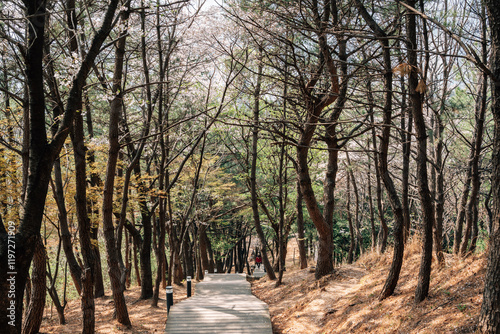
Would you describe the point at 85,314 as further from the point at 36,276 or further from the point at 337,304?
the point at 337,304

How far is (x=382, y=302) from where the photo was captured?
6812mm

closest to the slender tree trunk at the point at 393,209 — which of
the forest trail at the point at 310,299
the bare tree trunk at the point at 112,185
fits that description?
the forest trail at the point at 310,299

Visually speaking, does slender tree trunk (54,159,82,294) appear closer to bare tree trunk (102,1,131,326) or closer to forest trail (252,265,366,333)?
bare tree trunk (102,1,131,326)

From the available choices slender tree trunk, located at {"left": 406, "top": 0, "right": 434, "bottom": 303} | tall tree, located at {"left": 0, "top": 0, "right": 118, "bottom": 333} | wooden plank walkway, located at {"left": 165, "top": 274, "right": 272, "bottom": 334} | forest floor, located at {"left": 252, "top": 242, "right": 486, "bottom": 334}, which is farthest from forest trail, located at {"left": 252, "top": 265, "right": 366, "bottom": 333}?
tall tree, located at {"left": 0, "top": 0, "right": 118, "bottom": 333}

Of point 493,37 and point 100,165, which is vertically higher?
point 100,165

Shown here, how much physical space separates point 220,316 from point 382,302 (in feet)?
12.8

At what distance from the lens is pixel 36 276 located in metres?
8.00

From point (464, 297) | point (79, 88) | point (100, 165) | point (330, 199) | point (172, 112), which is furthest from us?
point (172, 112)

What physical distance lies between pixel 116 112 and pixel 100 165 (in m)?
5.47

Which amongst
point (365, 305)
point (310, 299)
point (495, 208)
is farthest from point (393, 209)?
point (310, 299)

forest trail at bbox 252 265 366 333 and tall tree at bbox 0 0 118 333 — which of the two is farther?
forest trail at bbox 252 265 366 333

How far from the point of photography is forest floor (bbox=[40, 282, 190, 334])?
927 cm

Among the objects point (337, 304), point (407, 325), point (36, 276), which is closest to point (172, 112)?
point (36, 276)

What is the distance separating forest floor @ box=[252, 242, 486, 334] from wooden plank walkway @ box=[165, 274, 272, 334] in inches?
24.8
